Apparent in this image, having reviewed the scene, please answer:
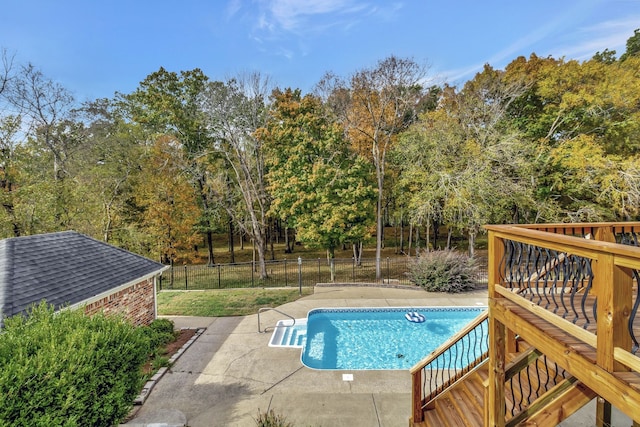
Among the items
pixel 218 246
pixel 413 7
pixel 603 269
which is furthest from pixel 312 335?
pixel 218 246

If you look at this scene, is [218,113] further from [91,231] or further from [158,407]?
[158,407]

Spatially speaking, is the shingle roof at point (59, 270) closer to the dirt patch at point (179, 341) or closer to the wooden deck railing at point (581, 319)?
the dirt patch at point (179, 341)

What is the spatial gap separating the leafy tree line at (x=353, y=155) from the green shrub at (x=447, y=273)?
8.45 ft

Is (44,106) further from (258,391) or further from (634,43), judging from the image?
(634,43)

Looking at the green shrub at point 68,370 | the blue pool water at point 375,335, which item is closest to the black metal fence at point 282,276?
the blue pool water at point 375,335

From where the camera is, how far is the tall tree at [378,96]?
14070 mm

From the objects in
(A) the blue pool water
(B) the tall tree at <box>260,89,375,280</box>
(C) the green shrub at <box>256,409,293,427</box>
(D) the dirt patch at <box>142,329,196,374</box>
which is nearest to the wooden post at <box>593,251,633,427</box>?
(C) the green shrub at <box>256,409,293,427</box>

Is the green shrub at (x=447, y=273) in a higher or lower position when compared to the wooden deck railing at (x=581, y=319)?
lower

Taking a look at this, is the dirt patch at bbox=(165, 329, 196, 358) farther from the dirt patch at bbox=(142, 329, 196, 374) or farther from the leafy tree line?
the leafy tree line

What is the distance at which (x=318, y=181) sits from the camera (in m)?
14.2

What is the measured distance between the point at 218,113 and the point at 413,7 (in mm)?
10969

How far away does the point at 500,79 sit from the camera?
676 inches

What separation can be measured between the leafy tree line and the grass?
121 inches

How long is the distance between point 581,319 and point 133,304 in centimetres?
1002
